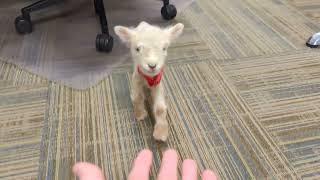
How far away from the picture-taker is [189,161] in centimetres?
92

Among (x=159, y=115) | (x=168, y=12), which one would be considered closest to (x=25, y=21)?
(x=168, y=12)

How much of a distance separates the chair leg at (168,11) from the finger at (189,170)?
3.17 ft

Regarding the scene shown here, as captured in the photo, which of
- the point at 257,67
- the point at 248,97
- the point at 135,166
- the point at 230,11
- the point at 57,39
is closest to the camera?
the point at 135,166

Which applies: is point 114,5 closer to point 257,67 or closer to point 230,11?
point 230,11

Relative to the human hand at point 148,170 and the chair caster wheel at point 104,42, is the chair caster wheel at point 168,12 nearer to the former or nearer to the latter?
the chair caster wheel at point 104,42

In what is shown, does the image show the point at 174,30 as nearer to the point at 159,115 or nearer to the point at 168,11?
the point at 159,115

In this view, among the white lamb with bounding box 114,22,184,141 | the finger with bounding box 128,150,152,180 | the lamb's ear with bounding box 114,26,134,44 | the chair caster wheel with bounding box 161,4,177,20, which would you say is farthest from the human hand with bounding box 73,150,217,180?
the chair caster wheel with bounding box 161,4,177,20

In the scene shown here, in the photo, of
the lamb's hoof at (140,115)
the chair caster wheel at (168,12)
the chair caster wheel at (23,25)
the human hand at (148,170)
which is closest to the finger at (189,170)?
the human hand at (148,170)

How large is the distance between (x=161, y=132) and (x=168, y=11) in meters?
0.86

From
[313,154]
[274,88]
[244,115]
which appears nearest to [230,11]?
[274,88]

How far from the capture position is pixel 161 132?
1012 millimetres

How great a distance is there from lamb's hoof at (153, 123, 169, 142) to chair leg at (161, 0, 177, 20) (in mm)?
836

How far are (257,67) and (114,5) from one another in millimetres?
910

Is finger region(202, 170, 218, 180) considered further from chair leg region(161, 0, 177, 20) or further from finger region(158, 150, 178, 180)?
chair leg region(161, 0, 177, 20)
